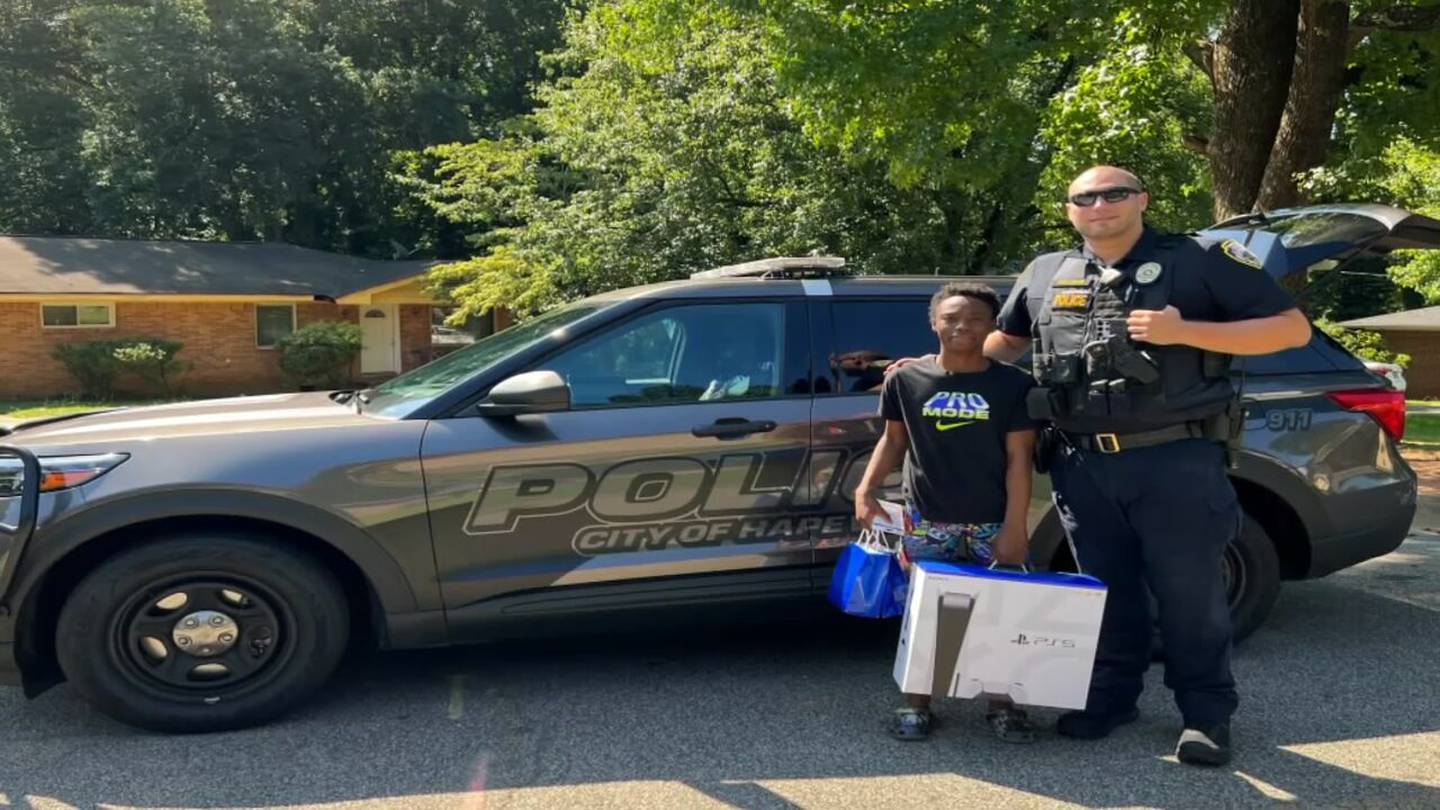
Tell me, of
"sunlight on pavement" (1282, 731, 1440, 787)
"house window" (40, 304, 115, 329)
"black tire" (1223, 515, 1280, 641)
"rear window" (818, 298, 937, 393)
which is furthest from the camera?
"house window" (40, 304, 115, 329)

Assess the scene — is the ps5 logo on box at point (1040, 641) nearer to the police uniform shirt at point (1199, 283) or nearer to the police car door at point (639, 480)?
the police uniform shirt at point (1199, 283)

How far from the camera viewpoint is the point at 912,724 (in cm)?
384

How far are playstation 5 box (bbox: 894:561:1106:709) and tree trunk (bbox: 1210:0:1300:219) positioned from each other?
8.03 meters

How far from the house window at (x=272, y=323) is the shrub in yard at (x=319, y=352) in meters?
1.22

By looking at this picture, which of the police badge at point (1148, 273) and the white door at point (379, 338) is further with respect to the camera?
the white door at point (379, 338)

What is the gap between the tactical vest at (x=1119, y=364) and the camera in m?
3.43

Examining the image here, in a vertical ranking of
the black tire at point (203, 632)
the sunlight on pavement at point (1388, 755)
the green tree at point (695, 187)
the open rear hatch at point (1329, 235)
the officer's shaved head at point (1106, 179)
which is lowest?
the sunlight on pavement at point (1388, 755)

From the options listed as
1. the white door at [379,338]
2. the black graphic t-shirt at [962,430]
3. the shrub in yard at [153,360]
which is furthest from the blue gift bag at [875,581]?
the white door at [379,338]

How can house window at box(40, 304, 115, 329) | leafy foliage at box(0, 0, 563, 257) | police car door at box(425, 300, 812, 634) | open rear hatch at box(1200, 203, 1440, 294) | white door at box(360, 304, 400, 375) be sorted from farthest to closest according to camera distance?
leafy foliage at box(0, 0, 563, 257), white door at box(360, 304, 400, 375), house window at box(40, 304, 115, 329), open rear hatch at box(1200, 203, 1440, 294), police car door at box(425, 300, 812, 634)

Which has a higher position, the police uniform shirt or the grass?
the police uniform shirt

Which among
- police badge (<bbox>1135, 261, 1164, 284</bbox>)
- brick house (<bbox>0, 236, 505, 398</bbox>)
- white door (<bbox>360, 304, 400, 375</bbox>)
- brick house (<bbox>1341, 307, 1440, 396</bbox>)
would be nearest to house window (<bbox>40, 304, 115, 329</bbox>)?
brick house (<bbox>0, 236, 505, 398</bbox>)

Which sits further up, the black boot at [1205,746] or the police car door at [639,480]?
the police car door at [639,480]

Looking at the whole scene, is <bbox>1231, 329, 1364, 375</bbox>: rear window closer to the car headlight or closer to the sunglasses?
the sunglasses

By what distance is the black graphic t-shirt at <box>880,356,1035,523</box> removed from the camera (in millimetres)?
3742
